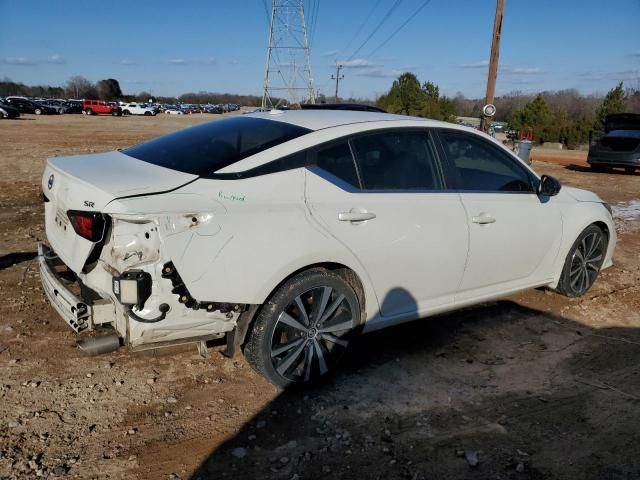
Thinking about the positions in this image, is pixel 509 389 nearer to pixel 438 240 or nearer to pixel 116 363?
pixel 438 240

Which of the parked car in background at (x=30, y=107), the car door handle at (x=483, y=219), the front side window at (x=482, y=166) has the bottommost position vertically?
the car door handle at (x=483, y=219)

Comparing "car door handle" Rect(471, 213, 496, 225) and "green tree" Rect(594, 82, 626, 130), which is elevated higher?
"green tree" Rect(594, 82, 626, 130)

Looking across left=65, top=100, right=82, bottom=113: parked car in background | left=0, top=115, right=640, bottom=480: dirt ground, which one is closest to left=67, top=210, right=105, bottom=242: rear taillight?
left=0, top=115, right=640, bottom=480: dirt ground

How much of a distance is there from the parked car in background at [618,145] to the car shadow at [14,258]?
Result: 55.4 ft

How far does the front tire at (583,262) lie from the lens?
4.97 meters

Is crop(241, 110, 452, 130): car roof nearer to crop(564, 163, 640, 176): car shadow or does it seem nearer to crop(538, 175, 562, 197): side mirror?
crop(538, 175, 562, 197): side mirror

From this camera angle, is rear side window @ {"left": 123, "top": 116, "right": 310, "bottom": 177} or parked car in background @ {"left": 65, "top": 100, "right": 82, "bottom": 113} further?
parked car in background @ {"left": 65, "top": 100, "right": 82, "bottom": 113}

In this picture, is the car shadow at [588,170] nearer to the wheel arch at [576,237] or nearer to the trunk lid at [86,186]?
the wheel arch at [576,237]

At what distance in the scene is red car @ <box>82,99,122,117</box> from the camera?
59.1 m

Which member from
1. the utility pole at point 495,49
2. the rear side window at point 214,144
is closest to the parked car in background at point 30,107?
the utility pole at point 495,49

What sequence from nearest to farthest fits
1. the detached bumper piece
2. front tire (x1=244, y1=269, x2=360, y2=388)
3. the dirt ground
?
the dirt ground
the detached bumper piece
front tire (x1=244, y1=269, x2=360, y2=388)

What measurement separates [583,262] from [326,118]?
3.03m

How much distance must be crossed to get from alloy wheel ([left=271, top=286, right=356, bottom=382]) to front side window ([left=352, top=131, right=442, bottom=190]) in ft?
2.59

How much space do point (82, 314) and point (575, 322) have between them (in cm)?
405
